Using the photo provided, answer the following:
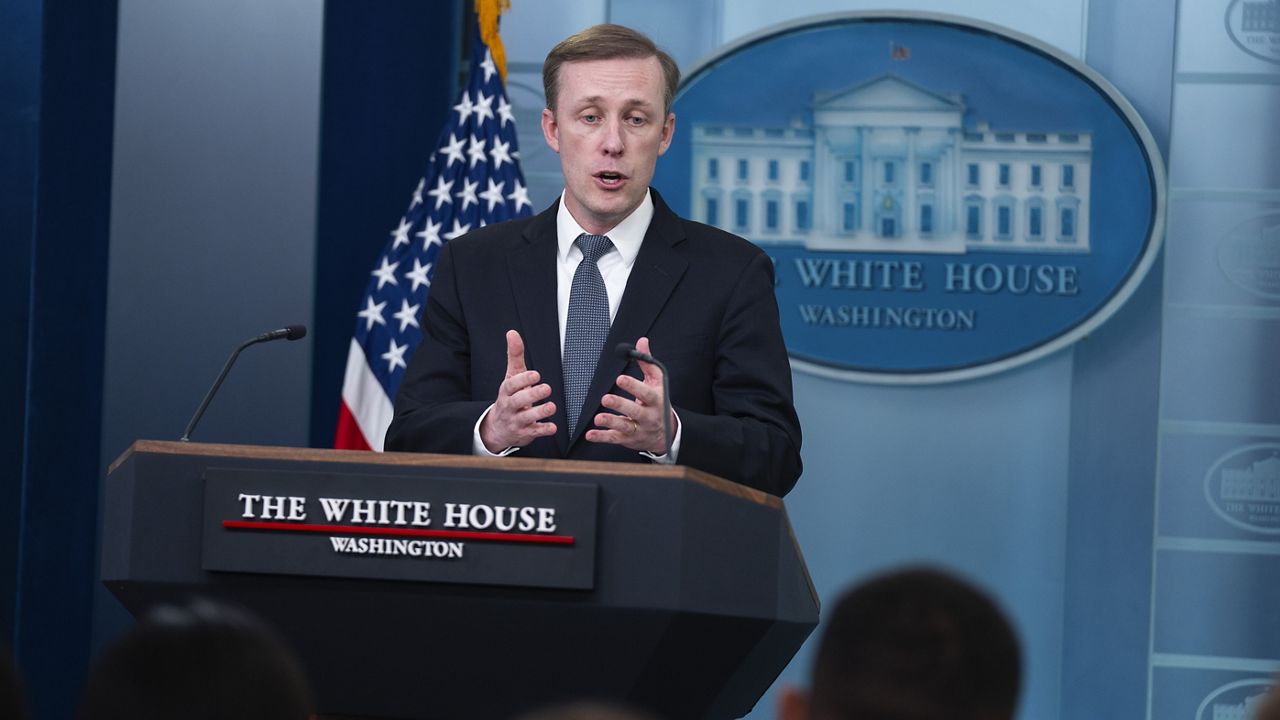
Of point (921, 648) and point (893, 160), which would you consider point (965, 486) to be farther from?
point (921, 648)

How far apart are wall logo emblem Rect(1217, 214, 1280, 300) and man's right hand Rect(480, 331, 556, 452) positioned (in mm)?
2831

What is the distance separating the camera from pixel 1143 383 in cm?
431

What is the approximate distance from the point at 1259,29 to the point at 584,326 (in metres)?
2.76

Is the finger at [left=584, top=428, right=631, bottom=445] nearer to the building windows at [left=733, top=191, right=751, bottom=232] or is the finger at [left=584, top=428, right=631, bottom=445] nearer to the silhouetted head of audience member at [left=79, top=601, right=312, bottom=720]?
the silhouetted head of audience member at [left=79, top=601, right=312, bottom=720]

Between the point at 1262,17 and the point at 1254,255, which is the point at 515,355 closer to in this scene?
the point at 1254,255

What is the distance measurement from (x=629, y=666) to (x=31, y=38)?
249cm

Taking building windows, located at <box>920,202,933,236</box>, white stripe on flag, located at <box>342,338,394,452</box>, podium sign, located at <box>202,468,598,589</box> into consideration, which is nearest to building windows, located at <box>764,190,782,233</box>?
building windows, located at <box>920,202,933,236</box>

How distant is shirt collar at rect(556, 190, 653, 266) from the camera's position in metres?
2.57

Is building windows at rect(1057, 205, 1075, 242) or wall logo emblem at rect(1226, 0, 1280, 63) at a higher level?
wall logo emblem at rect(1226, 0, 1280, 63)

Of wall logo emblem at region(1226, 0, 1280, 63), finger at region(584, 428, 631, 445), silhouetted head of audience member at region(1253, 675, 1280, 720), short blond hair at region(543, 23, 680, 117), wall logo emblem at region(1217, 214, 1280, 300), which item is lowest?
silhouetted head of audience member at region(1253, 675, 1280, 720)

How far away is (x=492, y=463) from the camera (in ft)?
6.01

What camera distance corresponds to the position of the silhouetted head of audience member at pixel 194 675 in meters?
0.97

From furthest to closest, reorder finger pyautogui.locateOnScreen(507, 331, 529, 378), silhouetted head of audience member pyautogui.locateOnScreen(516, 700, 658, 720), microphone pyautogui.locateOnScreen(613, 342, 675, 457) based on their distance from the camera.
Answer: finger pyautogui.locateOnScreen(507, 331, 529, 378), microphone pyautogui.locateOnScreen(613, 342, 675, 457), silhouetted head of audience member pyautogui.locateOnScreen(516, 700, 658, 720)

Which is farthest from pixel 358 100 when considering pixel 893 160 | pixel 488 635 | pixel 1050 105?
pixel 488 635
